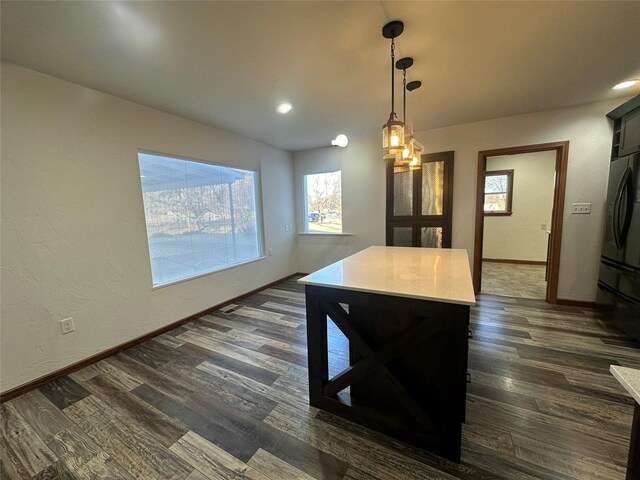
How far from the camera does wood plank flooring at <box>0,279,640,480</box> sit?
1361 mm

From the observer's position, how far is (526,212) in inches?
219

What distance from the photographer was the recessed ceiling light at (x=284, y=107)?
108 inches

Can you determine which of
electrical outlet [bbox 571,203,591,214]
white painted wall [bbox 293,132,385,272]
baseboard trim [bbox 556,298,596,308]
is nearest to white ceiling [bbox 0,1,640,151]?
electrical outlet [bbox 571,203,591,214]

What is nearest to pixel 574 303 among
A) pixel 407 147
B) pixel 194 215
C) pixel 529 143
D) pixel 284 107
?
pixel 529 143

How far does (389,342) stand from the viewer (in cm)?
153

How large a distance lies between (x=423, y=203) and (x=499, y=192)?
10.3 ft

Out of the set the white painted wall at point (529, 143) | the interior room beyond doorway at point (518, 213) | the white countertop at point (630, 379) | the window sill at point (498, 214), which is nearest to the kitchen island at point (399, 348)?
the white countertop at point (630, 379)

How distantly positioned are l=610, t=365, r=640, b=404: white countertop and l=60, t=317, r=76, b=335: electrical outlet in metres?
3.34

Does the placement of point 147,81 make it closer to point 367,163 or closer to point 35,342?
point 35,342

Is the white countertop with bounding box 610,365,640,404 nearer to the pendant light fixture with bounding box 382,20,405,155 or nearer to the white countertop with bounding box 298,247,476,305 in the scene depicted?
the white countertop with bounding box 298,247,476,305

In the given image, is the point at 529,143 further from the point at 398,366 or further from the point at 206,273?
the point at 206,273

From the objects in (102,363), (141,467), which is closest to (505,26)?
(141,467)

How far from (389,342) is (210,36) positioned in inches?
88.3

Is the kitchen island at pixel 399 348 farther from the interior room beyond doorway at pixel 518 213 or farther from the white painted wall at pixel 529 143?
the interior room beyond doorway at pixel 518 213
